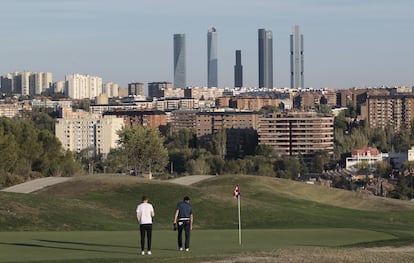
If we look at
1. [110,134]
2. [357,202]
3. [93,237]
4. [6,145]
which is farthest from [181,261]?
[110,134]

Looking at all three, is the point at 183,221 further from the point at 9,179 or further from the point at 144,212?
the point at 9,179

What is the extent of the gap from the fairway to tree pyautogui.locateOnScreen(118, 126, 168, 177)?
6019 centimetres

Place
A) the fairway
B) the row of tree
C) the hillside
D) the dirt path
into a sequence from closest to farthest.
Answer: the fairway < the hillside < the dirt path < the row of tree

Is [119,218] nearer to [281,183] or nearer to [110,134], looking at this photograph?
[281,183]

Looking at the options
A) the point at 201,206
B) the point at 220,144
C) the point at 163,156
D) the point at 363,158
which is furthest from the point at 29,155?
the point at 220,144

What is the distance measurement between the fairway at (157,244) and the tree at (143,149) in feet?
197

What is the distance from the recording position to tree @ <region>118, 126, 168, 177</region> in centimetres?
9269

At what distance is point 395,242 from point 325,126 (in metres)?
155

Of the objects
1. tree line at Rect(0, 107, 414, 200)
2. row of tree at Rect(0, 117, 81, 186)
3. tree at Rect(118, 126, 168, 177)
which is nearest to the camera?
row of tree at Rect(0, 117, 81, 186)

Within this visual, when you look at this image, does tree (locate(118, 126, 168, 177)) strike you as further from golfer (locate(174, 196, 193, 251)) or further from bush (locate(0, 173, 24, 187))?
golfer (locate(174, 196, 193, 251))

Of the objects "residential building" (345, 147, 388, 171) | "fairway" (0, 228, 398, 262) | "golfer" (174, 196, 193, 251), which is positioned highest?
"golfer" (174, 196, 193, 251)

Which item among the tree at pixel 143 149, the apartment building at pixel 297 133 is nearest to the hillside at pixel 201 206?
the tree at pixel 143 149

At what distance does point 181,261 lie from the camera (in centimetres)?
2181

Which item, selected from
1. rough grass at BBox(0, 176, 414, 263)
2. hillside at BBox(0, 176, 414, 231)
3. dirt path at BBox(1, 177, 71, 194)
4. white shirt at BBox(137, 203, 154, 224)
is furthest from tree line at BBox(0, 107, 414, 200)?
white shirt at BBox(137, 203, 154, 224)
